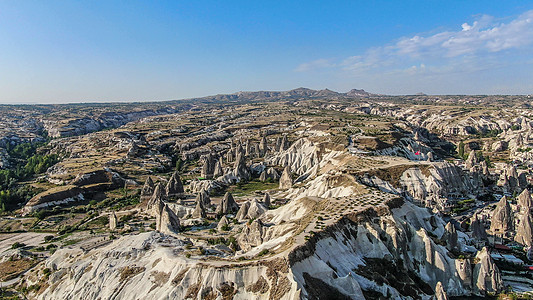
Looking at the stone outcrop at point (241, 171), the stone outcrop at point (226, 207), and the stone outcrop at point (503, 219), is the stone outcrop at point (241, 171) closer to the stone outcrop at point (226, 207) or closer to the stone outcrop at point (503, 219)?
the stone outcrop at point (226, 207)

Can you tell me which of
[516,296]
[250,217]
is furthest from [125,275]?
[516,296]

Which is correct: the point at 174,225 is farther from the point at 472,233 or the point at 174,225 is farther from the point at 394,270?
the point at 472,233

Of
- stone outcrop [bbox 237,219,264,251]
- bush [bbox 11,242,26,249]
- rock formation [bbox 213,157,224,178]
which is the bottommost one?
bush [bbox 11,242,26,249]

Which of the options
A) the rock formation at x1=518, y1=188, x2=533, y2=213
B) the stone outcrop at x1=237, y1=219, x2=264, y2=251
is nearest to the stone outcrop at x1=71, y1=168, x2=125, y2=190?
the stone outcrop at x1=237, y1=219, x2=264, y2=251

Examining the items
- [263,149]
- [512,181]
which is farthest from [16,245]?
[512,181]

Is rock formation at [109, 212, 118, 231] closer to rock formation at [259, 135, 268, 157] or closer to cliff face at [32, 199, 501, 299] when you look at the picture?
cliff face at [32, 199, 501, 299]

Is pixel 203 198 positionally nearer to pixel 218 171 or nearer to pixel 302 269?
pixel 218 171

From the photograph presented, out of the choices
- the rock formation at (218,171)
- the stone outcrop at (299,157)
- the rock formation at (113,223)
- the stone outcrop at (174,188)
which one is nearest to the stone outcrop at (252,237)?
the rock formation at (113,223)

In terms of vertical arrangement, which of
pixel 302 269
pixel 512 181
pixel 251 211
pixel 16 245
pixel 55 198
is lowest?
pixel 16 245

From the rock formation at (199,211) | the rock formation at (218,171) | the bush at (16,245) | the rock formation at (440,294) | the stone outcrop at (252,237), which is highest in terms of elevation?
the stone outcrop at (252,237)

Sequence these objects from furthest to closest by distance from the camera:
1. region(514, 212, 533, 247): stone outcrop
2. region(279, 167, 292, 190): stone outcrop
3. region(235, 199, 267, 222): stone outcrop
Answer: region(279, 167, 292, 190): stone outcrop, region(235, 199, 267, 222): stone outcrop, region(514, 212, 533, 247): stone outcrop

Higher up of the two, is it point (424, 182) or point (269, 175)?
point (424, 182)
